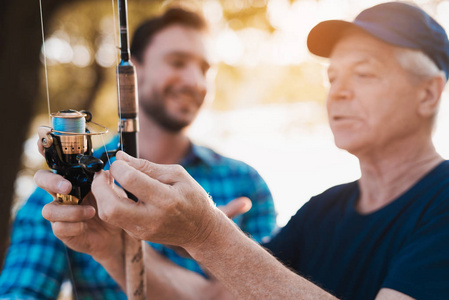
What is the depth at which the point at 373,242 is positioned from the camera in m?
1.18

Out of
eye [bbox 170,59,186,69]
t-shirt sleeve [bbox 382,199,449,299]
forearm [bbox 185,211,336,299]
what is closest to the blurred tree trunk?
eye [bbox 170,59,186,69]

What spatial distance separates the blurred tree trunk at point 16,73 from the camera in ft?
8.70

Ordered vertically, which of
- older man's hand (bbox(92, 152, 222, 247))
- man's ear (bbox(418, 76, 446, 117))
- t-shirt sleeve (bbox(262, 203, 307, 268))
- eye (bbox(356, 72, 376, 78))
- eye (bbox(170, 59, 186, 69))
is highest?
eye (bbox(170, 59, 186, 69))

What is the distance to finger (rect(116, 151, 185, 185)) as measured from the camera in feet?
2.77

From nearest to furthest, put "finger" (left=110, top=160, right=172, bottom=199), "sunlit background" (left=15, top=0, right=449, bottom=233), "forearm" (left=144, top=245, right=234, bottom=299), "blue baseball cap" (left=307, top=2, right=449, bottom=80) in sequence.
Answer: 1. "finger" (left=110, top=160, right=172, bottom=199)
2. "blue baseball cap" (left=307, top=2, right=449, bottom=80)
3. "forearm" (left=144, top=245, right=234, bottom=299)
4. "sunlit background" (left=15, top=0, right=449, bottom=233)

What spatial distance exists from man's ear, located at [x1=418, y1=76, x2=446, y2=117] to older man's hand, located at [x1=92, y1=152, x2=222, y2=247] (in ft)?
2.30

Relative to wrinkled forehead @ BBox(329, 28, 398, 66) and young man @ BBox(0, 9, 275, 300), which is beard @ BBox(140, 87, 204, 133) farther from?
wrinkled forehead @ BBox(329, 28, 398, 66)

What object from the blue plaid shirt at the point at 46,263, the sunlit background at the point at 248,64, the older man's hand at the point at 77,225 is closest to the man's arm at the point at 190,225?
the older man's hand at the point at 77,225

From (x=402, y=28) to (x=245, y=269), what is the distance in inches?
31.6

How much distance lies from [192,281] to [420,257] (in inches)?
37.3

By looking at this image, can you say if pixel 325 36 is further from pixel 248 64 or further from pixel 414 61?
pixel 248 64

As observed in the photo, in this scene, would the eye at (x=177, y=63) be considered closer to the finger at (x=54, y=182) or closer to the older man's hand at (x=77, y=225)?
the older man's hand at (x=77, y=225)

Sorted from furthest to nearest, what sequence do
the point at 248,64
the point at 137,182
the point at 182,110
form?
the point at 248,64 < the point at 182,110 < the point at 137,182

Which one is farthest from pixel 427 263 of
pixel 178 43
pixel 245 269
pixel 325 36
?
pixel 178 43
